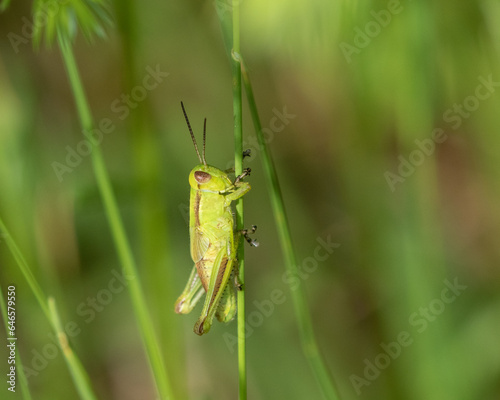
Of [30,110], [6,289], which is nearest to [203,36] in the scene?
[30,110]

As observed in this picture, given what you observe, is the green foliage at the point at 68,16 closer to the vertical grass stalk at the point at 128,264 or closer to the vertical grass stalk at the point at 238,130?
the vertical grass stalk at the point at 128,264

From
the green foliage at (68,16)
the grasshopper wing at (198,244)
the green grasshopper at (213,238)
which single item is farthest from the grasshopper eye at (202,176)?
the green foliage at (68,16)

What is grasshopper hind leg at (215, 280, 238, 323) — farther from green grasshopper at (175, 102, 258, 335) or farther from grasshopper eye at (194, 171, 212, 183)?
grasshopper eye at (194, 171, 212, 183)

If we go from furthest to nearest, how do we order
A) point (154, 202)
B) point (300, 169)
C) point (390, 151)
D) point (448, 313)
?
point (300, 169)
point (390, 151)
point (154, 202)
point (448, 313)

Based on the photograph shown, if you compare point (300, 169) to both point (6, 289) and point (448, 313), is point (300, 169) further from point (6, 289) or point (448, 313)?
point (6, 289)

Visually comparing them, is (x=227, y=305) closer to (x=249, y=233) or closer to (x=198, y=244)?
(x=198, y=244)

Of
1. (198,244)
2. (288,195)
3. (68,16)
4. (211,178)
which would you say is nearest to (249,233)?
(211,178)
